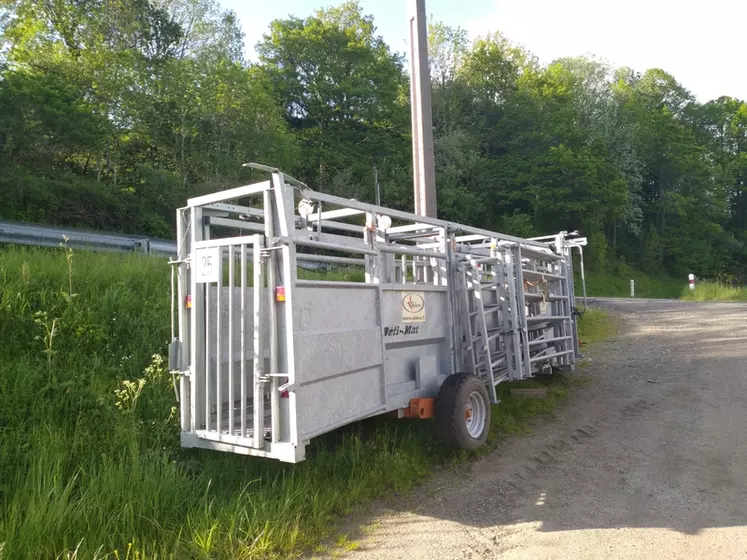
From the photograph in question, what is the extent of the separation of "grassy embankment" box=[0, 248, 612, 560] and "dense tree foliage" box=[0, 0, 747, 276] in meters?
10.6

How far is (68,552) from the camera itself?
3.23m

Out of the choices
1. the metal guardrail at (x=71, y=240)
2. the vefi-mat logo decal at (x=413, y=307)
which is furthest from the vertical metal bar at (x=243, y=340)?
the metal guardrail at (x=71, y=240)

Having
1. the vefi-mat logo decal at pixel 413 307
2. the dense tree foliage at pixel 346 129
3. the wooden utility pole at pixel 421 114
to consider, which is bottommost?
the vefi-mat logo decal at pixel 413 307

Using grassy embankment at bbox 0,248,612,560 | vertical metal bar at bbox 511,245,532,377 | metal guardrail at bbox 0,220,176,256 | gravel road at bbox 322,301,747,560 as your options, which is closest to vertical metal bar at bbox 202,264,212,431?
grassy embankment at bbox 0,248,612,560

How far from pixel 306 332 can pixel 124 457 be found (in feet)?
5.74

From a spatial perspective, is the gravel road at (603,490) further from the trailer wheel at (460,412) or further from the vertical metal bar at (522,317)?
the vertical metal bar at (522,317)

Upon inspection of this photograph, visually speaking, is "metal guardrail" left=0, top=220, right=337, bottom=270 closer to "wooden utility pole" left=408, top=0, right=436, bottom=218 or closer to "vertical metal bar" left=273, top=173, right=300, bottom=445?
"wooden utility pole" left=408, top=0, right=436, bottom=218

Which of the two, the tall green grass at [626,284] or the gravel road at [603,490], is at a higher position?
the tall green grass at [626,284]

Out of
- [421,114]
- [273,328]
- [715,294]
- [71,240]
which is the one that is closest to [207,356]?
[273,328]

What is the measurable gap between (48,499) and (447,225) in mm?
4259

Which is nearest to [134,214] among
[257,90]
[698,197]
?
[257,90]

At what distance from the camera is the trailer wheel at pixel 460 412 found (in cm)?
520

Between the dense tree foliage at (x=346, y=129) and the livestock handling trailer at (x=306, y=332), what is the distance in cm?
1245

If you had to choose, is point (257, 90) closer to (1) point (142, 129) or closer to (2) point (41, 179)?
(1) point (142, 129)
